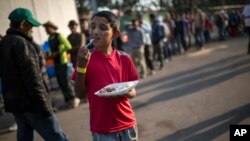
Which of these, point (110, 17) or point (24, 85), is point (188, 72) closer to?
point (24, 85)

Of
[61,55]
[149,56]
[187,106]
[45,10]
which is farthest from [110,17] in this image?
[149,56]

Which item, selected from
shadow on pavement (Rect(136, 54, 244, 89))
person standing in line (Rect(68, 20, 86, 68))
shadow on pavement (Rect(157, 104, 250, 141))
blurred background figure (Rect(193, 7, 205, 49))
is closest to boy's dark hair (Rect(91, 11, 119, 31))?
shadow on pavement (Rect(157, 104, 250, 141))

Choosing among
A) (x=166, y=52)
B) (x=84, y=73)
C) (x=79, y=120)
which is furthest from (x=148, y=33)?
(x=84, y=73)

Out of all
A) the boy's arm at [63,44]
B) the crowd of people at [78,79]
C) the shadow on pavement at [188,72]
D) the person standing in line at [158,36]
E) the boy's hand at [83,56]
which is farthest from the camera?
the person standing in line at [158,36]

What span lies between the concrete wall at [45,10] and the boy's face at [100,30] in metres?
5.08

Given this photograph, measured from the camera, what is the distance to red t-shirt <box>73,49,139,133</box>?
3.00 m

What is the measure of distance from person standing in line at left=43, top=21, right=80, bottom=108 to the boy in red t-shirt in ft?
16.4

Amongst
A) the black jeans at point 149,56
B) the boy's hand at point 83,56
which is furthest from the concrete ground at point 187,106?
the boy's hand at point 83,56

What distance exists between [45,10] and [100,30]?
7210 millimetres

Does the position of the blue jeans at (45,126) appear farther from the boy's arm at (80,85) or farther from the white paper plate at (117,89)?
the white paper plate at (117,89)

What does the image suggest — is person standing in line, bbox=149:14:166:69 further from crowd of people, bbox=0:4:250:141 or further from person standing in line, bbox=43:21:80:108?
crowd of people, bbox=0:4:250:141

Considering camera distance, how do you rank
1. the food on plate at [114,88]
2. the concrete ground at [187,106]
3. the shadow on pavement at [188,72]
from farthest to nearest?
1. the shadow on pavement at [188,72]
2. the concrete ground at [187,106]
3. the food on plate at [114,88]

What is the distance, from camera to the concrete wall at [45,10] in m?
7.97

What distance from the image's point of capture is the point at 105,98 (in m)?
3.02
